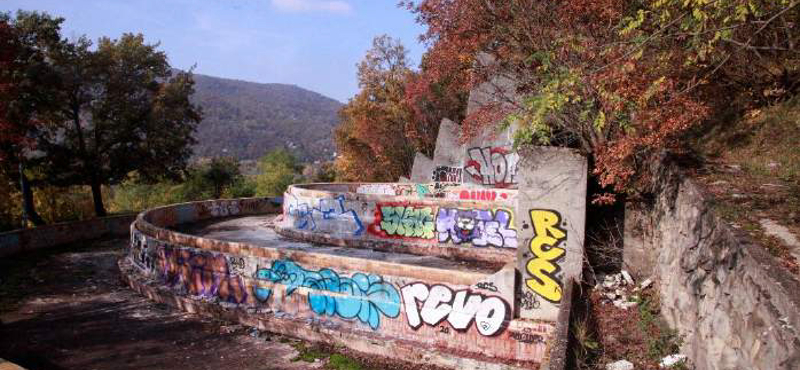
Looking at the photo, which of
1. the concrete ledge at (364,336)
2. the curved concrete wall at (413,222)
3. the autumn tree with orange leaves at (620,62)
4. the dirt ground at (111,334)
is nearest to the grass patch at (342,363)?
the dirt ground at (111,334)

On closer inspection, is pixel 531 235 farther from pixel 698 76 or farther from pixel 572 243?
pixel 698 76

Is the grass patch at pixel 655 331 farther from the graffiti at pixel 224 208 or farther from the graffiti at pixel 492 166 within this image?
the graffiti at pixel 224 208

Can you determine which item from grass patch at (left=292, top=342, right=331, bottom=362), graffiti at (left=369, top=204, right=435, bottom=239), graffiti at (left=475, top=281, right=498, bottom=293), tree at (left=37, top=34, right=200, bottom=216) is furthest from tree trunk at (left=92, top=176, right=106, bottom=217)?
graffiti at (left=475, top=281, right=498, bottom=293)

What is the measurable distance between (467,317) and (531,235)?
2.10m

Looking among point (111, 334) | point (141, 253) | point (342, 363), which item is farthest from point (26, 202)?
point (342, 363)

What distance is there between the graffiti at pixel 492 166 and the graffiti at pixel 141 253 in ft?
51.0

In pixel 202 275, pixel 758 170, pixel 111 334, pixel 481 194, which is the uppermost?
pixel 758 170

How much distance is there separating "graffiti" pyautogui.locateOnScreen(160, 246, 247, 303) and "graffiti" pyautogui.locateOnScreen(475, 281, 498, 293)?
6.30 m

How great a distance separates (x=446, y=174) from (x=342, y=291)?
18.5 m

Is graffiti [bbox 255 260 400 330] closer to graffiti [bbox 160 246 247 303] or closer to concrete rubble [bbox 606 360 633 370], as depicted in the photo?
graffiti [bbox 160 246 247 303]

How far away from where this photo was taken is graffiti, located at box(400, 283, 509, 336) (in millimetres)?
10117

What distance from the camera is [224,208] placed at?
1138 inches

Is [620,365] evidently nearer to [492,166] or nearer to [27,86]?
[492,166]

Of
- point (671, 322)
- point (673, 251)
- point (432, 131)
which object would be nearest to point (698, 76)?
point (673, 251)
